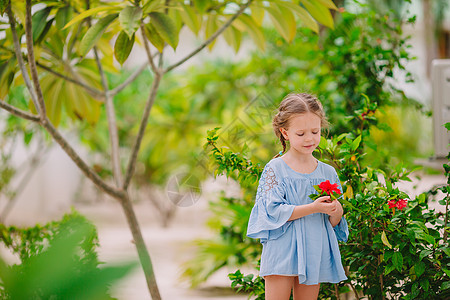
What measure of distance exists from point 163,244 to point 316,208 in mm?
5427

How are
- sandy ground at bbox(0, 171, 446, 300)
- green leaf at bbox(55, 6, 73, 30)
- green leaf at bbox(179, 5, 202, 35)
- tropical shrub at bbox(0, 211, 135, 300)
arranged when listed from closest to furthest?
tropical shrub at bbox(0, 211, 135, 300) < sandy ground at bbox(0, 171, 446, 300) < green leaf at bbox(55, 6, 73, 30) < green leaf at bbox(179, 5, 202, 35)

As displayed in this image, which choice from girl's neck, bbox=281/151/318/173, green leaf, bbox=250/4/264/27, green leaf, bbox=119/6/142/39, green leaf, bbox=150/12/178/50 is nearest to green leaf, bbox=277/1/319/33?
green leaf, bbox=250/4/264/27

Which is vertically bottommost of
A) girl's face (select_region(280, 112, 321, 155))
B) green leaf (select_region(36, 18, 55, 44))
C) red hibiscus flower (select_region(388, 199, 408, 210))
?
red hibiscus flower (select_region(388, 199, 408, 210))

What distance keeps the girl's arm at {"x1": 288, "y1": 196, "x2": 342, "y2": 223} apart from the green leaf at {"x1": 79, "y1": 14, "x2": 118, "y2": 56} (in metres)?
0.91

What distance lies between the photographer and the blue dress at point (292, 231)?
1.34 m

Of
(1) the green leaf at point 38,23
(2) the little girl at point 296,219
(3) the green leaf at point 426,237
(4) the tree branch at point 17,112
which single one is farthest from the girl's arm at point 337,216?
→ (1) the green leaf at point 38,23

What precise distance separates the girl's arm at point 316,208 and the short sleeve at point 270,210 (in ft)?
0.05

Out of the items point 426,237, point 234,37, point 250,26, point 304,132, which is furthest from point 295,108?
point 234,37

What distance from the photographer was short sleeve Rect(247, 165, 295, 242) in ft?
4.38

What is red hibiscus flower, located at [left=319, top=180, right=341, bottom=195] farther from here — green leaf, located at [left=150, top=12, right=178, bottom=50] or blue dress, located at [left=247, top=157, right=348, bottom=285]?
green leaf, located at [left=150, top=12, right=178, bottom=50]

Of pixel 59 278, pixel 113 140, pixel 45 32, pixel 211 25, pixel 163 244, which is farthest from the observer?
pixel 163 244

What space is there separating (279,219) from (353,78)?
139 centimetres

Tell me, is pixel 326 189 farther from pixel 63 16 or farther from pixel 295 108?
pixel 63 16

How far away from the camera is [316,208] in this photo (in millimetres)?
1301
